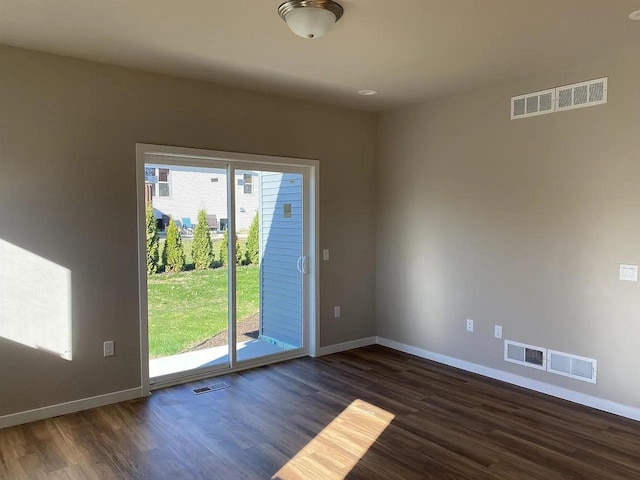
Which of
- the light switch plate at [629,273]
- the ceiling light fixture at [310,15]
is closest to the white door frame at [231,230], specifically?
the ceiling light fixture at [310,15]

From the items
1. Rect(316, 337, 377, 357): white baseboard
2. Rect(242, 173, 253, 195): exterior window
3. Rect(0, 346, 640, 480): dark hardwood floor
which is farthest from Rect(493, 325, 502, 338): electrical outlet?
Rect(242, 173, 253, 195): exterior window

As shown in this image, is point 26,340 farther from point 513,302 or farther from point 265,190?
point 513,302

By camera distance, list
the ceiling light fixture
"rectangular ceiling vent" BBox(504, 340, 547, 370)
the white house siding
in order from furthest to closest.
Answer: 1. the white house siding
2. "rectangular ceiling vent" BBox(504, 340, 547, 370)
3. the ceiling light fixture

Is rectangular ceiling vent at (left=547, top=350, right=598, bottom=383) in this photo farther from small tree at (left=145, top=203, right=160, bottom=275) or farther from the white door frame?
small tree at (left=145, top=203, right=160, bottom=275)

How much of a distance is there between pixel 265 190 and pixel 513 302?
2621 mm

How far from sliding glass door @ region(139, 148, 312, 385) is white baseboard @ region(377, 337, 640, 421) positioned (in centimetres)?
127

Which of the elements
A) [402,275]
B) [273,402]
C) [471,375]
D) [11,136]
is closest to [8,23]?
[11,136]

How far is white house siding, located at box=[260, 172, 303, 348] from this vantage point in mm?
4758

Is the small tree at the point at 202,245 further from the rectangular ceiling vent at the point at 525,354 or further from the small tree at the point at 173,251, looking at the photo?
the rectangular ceiling vent at the point at 525,354

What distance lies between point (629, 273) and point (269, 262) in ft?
10.4

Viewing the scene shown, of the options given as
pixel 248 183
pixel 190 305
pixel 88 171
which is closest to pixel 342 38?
pixel 248 183

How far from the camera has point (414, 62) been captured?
3.63m

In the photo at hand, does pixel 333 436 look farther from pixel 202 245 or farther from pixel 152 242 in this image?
pixel 152 242

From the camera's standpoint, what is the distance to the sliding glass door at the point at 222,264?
404 cm
